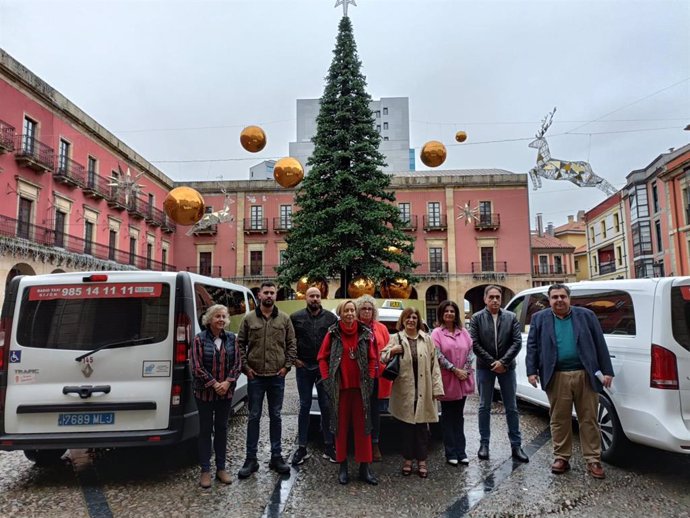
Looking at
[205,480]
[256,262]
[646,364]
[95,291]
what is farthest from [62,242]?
[646,364]

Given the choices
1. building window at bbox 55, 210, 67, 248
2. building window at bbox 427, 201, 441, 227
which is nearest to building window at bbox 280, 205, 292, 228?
building window at bbox 427, 201, 441, 227

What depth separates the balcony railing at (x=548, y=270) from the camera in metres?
46.9

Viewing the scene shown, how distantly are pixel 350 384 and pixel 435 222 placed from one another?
28052 mm

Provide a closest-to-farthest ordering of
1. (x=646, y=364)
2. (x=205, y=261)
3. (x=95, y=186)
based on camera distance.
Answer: (x=646, y=364) → (x=95, y=186) → (x=205, y=261)

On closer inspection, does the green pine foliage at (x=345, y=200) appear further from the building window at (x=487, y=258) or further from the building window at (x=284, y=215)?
the building window at (x=487, y=258)

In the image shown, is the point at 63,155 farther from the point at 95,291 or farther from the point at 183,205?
the point at 95,291

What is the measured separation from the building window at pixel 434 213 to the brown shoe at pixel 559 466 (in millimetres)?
27469

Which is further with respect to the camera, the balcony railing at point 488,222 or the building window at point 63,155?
the balcony railing at point 488,222

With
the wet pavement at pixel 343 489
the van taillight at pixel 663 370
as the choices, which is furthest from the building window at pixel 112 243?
the van taillight at pixel 663 370

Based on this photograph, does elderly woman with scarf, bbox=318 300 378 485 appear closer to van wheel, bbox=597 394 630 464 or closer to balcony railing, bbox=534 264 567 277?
van wheel, bbox=597 394 630 464

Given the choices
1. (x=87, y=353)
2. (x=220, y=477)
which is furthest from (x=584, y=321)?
(x=87, y=353)

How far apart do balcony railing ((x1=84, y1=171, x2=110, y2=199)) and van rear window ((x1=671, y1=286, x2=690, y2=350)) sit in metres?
24.4

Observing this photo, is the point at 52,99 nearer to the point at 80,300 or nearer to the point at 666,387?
the point at 80,300

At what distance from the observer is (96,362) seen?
12.8 feet
